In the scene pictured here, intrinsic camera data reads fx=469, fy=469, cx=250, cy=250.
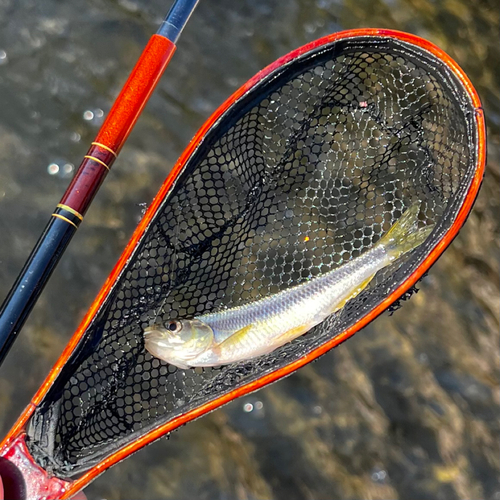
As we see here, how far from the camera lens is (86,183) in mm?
2406

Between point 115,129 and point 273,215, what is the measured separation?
1369mm

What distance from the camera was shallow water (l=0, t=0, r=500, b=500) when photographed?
11.1 ft

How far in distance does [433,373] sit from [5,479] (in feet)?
9.44

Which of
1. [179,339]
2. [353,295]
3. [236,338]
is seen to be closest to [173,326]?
[179,339]

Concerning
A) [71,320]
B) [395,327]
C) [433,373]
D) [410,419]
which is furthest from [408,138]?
[71,320]

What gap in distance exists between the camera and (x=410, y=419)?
11.4ft

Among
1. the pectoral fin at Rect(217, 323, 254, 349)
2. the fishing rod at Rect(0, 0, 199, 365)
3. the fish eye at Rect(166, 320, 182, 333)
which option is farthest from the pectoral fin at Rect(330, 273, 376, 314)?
the fishing rod at Rect(0, 0, 199, 365)

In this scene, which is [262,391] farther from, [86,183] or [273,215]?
[86,183]

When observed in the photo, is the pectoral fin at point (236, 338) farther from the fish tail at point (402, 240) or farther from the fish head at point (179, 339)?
the fish tail at point (402, 240)

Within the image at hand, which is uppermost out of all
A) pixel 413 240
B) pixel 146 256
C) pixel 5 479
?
pixel 413 240

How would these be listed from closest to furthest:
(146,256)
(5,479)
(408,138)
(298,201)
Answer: (5,479)
(146,256)
(408,138)
(298,201)

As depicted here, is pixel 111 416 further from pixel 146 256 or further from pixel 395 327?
pixel 395 327

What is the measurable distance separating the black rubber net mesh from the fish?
9 centimetres

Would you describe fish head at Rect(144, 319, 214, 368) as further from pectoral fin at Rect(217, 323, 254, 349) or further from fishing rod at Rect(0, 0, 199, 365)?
fishing rod at Rect(0, 0, 199, 365)
